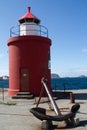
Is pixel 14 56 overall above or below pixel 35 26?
below

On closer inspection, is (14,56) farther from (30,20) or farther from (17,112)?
(17,112)

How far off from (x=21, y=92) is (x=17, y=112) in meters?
7.60

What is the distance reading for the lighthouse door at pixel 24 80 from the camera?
22953 millimetres

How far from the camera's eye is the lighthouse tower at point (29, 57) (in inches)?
907

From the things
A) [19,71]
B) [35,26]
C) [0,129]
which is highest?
[35,26]

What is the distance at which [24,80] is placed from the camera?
75.9 feet

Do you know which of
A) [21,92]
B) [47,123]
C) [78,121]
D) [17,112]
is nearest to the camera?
[47,123]

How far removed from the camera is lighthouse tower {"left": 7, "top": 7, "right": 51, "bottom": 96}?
23.0 meters

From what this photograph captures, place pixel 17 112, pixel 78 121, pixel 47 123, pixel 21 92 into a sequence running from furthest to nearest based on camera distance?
pixel 21 92 < pixel 17 112 < pixel 78 121 < pixel 47 123

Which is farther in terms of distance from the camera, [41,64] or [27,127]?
[41,64]

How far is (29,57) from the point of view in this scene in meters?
23.1

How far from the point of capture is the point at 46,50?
78.1ft

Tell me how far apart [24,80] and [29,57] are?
1.82 meters

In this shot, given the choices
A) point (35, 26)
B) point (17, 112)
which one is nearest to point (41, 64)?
point (35, 26)
